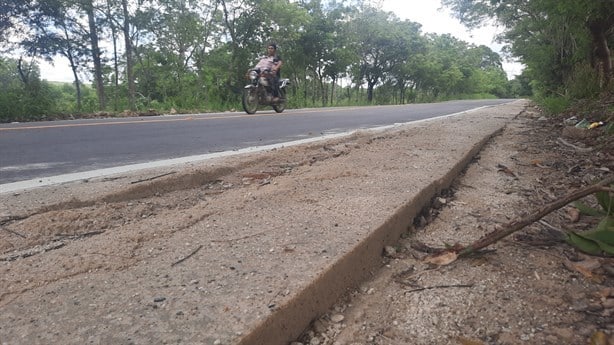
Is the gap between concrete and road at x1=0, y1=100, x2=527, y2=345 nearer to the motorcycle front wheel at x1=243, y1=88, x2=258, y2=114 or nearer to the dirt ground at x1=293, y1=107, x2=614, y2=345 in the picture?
the dirt ground at x1=293, y1=107, x2=614, y2=345

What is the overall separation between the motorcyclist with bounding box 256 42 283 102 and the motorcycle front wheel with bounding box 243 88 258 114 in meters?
0.65

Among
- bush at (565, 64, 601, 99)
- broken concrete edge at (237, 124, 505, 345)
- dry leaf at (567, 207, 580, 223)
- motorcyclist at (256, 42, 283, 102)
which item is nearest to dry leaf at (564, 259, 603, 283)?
dry leaf at (567, 207, 580, 223)

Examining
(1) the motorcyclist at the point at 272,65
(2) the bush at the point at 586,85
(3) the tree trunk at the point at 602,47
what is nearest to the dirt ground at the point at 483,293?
(2) the bush at the point at 586,85

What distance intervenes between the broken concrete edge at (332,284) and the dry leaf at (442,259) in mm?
177

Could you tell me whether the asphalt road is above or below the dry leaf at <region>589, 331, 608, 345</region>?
above

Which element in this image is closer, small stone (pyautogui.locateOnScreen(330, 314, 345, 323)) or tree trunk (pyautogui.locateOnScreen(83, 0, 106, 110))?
small stone (pyautogui.locateOnScreen(330, 314, 345, 323))

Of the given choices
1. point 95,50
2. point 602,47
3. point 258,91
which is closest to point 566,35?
point 602,47

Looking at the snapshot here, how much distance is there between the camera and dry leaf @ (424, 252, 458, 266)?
1413 millimetres

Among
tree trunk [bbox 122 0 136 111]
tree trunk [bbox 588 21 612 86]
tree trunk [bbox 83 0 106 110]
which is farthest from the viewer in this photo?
tree trunk [bbox 83 0 106 110]

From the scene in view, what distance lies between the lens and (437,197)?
2.12 m

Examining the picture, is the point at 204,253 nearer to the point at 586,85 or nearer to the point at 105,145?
the point at 105,145

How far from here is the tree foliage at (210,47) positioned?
17312 mm

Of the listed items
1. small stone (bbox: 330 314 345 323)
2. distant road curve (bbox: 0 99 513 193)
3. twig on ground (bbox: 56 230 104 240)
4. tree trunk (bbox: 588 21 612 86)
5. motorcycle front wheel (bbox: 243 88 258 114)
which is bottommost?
small stone (bbox: 330 314 345 323)

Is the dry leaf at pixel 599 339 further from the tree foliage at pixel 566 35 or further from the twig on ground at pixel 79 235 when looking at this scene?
the tree foliage at pixel 566 35
